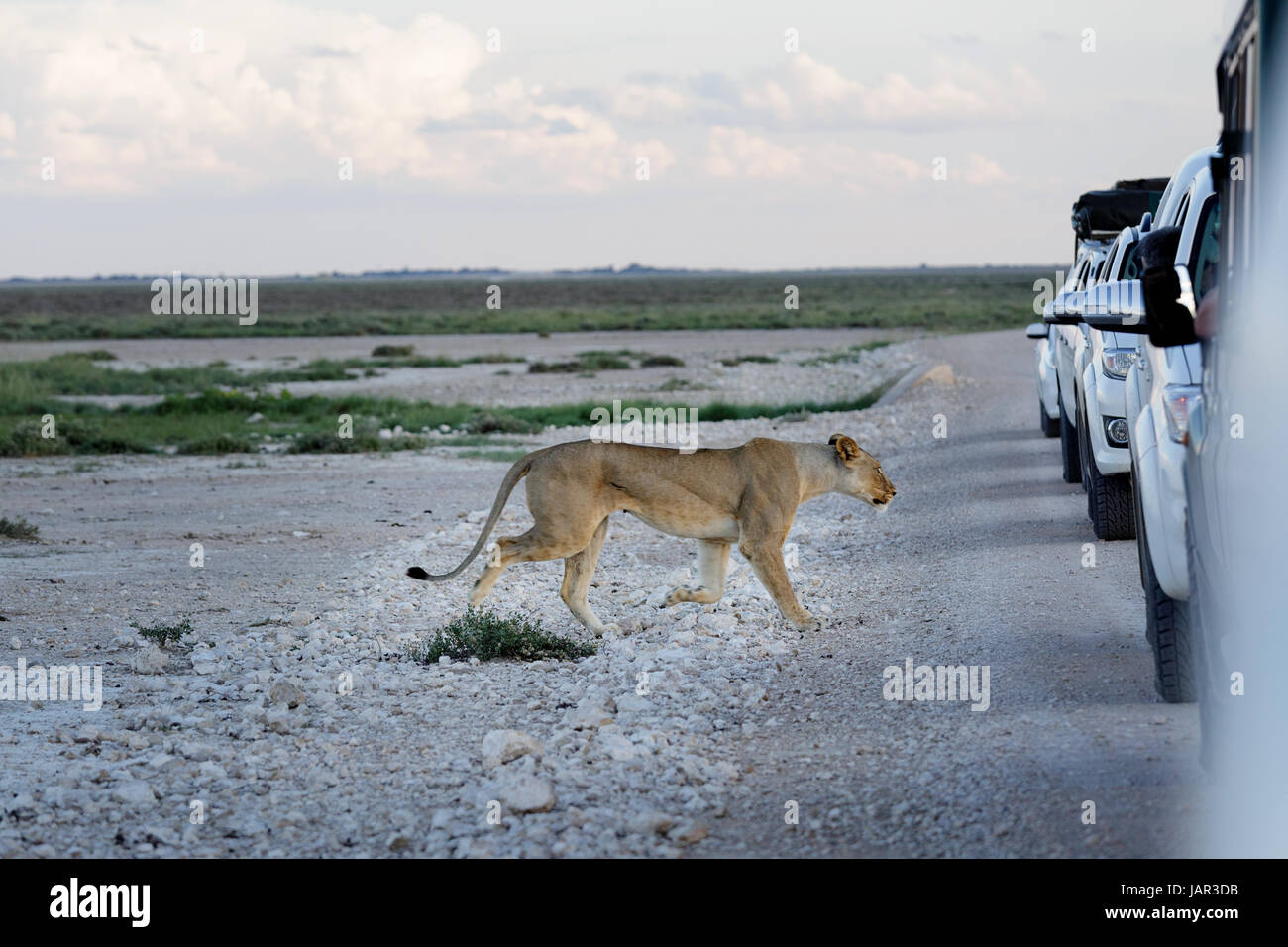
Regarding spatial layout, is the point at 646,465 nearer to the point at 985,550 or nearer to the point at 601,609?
the point at 601,609

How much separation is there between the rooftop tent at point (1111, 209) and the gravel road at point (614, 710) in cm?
312

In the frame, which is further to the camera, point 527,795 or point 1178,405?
point 1178,405

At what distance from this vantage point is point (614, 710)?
6828 millimetres

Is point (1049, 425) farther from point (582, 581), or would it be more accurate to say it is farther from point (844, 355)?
point (844, 355)

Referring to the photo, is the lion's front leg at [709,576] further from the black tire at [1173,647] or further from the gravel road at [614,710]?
the black tire at [1173,647]

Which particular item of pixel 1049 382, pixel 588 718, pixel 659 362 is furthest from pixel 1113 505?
pixel 659 362

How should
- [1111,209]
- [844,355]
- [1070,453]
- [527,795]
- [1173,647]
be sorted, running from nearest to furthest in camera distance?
1. [527,795]
2. [1173,647]
3. [1070,453]
4. [1111,209]
5. [844,355]

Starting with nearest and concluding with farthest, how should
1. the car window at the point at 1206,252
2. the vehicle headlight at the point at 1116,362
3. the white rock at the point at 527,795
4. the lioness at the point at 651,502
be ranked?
the white rock at the point at 527,795
the car window at the point at 1206,252
the lioness at the point at 651,502
the vehicle headlight at the point at 1116,362

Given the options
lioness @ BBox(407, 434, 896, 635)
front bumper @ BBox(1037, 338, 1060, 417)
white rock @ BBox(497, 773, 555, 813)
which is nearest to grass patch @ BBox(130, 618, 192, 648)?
lioness @ BBox(407, 434, 896, 635)

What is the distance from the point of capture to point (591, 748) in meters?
6.05

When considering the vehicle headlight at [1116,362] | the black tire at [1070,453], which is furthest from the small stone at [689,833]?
the black tire at [1070,453]

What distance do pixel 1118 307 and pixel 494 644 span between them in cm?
388

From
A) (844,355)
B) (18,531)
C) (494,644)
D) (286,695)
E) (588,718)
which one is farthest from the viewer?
(844,355)

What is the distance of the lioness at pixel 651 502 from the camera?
827cm
